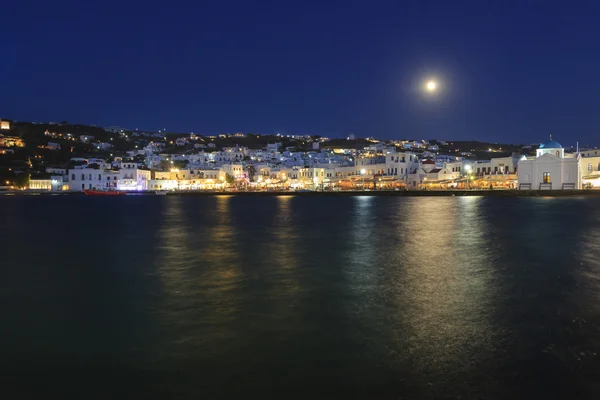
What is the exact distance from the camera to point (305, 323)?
7320 millimetres

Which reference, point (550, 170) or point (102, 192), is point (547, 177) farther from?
point (102, 192)

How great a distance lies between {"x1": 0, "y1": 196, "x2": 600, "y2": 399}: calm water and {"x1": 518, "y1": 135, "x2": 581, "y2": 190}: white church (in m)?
51.1

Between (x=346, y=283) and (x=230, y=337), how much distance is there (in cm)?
425

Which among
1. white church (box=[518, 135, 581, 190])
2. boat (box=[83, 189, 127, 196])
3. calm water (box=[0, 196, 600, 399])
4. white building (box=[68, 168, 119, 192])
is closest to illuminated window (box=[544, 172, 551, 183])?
white church (box=[518, 135, 581, 190])

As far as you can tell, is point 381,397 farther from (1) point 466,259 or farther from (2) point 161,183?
(2) point 161,183

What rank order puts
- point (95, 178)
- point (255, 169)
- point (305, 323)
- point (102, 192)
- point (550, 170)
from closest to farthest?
point (305, 323), point (550, 170), point (102, 192), point (95, 178), point (255, 169)

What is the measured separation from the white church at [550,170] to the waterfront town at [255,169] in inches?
4.6

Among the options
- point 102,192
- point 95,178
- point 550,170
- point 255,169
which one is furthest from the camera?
point 255,169

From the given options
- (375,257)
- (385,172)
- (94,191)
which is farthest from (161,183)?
(375,257)

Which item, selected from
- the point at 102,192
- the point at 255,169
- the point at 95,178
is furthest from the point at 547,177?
the point at 95,178

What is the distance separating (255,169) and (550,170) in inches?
2505

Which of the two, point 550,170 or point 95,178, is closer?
point 550,170

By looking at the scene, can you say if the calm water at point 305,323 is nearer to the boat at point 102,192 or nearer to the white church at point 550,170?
the white church at point 550,170

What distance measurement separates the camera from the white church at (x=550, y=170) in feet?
197
